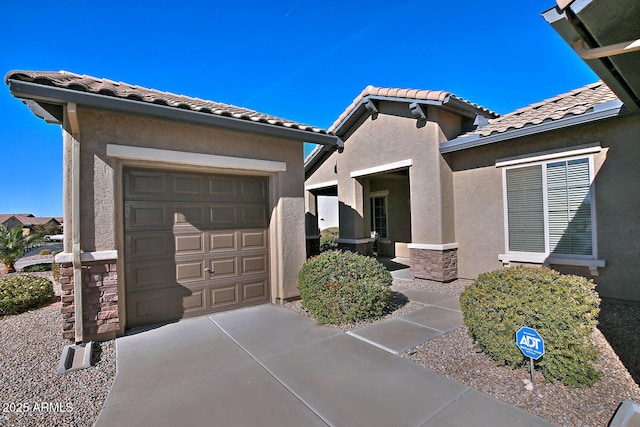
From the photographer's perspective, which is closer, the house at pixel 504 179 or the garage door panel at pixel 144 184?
the garage door panel at pixel 144 184

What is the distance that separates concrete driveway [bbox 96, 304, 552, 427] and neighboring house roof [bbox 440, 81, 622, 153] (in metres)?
6.07

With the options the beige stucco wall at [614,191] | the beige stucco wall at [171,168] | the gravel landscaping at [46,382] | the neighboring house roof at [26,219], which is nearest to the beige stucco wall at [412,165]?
the beige stucco wall at [614,191]

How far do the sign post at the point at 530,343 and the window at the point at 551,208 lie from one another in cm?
469

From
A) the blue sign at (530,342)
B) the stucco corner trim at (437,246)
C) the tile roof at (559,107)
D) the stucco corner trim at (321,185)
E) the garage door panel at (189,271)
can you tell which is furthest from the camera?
the stucco corner trim at (321,185)

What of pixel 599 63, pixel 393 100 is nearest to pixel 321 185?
pixel 393 100

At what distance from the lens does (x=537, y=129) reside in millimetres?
6703

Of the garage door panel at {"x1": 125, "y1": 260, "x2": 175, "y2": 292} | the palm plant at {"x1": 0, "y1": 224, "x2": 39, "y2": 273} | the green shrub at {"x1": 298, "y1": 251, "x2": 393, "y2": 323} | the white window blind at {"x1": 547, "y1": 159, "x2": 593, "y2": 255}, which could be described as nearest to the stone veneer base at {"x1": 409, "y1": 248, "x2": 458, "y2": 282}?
the white window blind at {"x1": 547, "y1": 159, "x2": 593, "y2": 255}

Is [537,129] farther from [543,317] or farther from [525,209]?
[543,317]

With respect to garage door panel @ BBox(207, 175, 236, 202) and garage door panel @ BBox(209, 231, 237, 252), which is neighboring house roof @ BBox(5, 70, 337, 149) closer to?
garage door panel @ BBox(207, 175, 236, 202)

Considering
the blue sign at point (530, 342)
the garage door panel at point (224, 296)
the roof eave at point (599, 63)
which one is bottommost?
the garage door panel at point (224, 296)

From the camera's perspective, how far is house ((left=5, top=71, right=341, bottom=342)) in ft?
14.7

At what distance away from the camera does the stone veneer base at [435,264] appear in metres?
8.25

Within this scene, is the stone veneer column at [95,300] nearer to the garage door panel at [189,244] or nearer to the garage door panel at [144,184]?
the garage door panel at [189,244]

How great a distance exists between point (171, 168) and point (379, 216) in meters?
9.79
